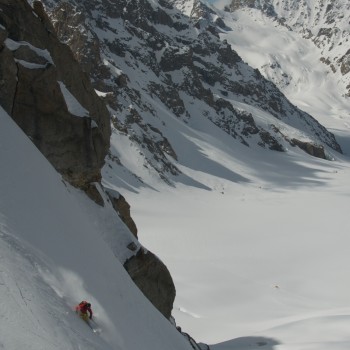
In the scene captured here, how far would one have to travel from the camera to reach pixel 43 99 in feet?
34.6

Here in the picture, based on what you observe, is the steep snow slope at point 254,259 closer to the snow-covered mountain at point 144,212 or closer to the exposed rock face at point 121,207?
the snow-covered mountain at point 144,212

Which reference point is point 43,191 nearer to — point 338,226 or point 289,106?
point 338,226

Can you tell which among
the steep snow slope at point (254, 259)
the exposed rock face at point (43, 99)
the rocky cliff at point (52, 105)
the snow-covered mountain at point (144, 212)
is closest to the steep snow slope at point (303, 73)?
the snow-covered mountain at point (144, 212)

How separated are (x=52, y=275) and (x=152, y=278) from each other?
19.2 ft

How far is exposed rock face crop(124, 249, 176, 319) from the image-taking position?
1119 cm

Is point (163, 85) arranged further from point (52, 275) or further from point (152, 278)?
point (52, 275)

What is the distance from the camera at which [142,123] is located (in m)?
55.1

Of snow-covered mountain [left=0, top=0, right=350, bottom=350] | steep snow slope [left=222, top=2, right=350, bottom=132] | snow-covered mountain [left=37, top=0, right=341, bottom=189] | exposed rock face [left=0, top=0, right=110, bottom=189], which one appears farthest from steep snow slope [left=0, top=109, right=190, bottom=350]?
steep snow slope [left=222, top=2, right=350, bottom=132]

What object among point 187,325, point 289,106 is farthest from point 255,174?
point 289,106

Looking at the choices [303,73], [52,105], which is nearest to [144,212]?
[52,105]

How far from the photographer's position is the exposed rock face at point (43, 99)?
33.2 feet

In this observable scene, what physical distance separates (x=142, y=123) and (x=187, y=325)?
131 ft

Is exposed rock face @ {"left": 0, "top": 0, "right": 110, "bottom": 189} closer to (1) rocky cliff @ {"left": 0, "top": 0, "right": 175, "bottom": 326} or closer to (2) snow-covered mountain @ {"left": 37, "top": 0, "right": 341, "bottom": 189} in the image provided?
(1) rocky cliff @ {"left": 0, "top": 0, "right": 175, "bottom": 326}

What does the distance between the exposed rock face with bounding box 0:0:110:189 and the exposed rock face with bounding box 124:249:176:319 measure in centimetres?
229
